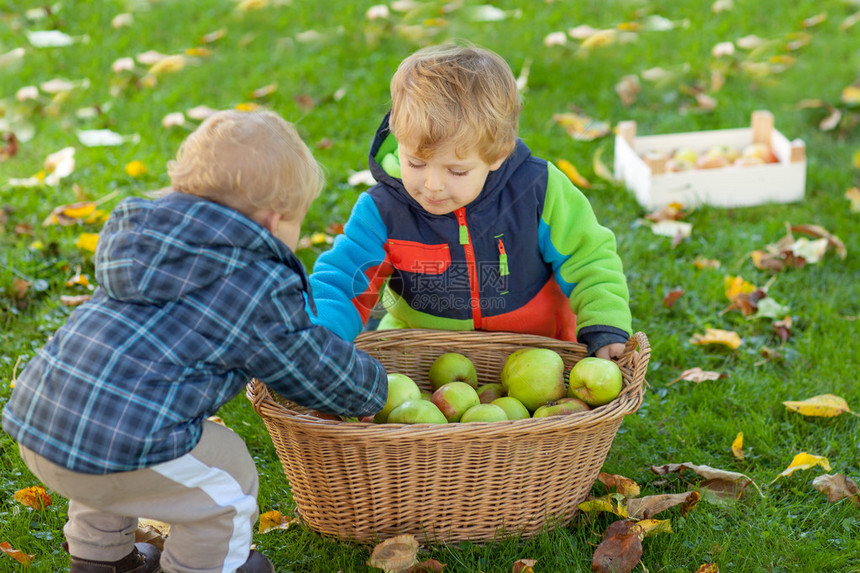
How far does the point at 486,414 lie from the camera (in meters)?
2.16

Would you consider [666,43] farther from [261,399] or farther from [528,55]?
[261,399]

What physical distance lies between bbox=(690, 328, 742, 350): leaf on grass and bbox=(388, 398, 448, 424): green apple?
124 cm

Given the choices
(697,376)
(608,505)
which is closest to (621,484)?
(608,505)

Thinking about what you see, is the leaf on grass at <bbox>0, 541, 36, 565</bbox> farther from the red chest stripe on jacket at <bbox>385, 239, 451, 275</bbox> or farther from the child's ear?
the child's ear

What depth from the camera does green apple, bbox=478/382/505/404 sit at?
2.45 metres

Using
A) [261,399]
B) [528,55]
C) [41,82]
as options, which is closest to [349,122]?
[528,55]

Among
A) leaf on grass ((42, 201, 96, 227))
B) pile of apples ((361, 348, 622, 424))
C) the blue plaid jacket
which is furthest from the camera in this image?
leaf on grass ((42, 201, 96, 227))

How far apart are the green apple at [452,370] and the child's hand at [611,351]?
1.19 feet

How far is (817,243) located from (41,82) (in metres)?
4.39

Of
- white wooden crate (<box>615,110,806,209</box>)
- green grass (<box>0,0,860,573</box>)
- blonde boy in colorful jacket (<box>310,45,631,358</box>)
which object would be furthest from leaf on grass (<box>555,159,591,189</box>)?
blonde boy in colorful jacket (<box>310,45,631,358</box>)

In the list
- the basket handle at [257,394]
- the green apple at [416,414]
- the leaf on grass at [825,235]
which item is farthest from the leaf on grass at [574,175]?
the basket handle at [257,394]

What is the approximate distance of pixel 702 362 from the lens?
2.99 m

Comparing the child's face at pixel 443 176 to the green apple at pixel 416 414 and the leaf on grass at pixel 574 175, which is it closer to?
the green apple at pixel 416 414

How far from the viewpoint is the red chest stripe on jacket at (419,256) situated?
260cm
